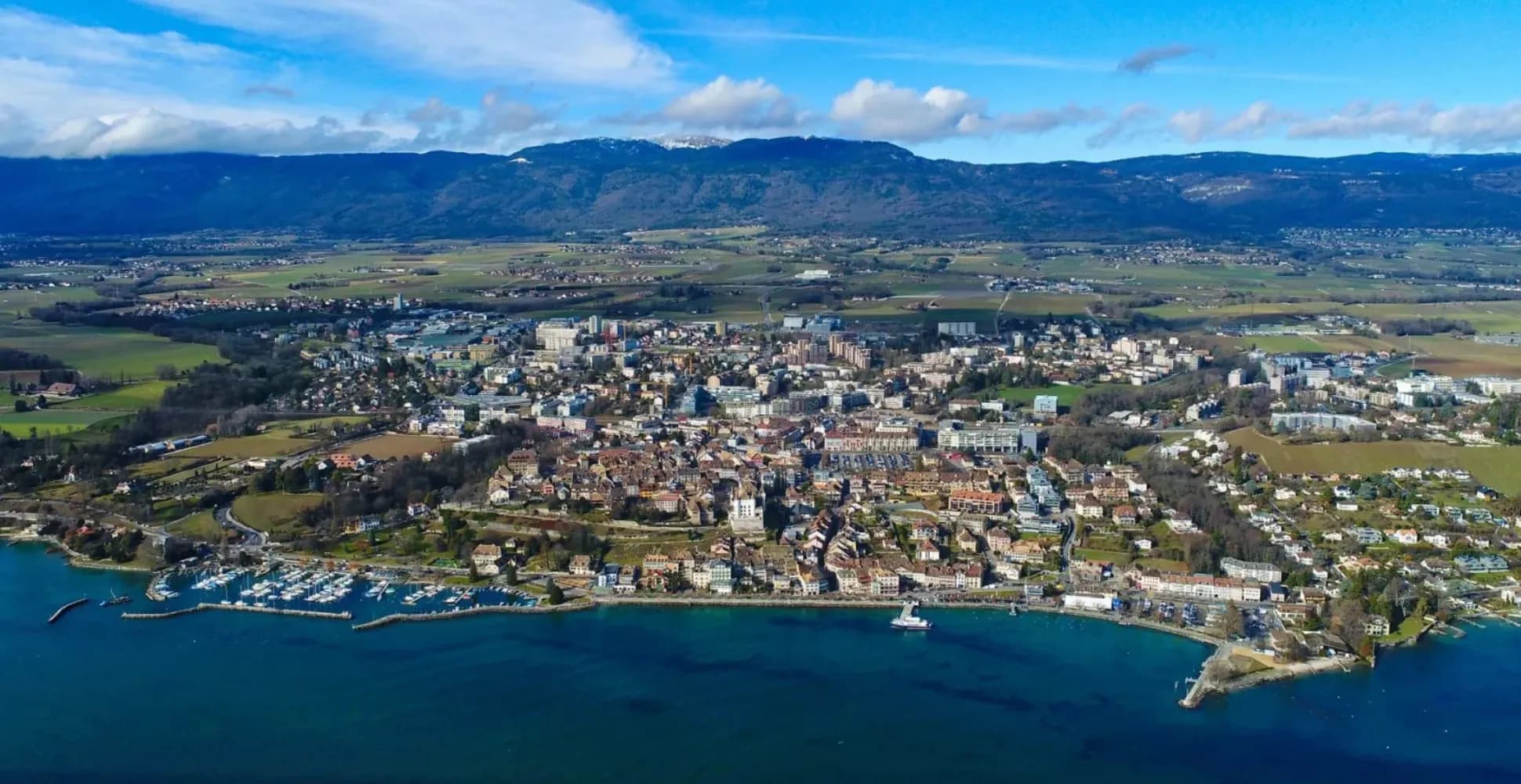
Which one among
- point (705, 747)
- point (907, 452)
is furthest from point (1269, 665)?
point (907, 452)

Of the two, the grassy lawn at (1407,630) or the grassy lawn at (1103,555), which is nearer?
the grassy lawn at (1407,630)

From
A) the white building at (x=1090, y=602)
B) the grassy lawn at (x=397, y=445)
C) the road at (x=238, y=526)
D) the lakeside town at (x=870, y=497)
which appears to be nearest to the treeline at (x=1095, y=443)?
the lakeside town at (x=870, y=497)

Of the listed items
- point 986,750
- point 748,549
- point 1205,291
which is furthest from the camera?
point 1205,291

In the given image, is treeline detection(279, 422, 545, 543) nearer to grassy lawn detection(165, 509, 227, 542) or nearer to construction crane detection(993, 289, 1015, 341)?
grassy lawn detection(165, 509, 227, 542)

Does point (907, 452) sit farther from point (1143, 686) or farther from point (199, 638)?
point (199, 638)

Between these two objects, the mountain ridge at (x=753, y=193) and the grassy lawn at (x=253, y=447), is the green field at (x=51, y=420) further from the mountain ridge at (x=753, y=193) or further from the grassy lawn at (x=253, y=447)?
the mountain ridge at (x=753, y=193)
